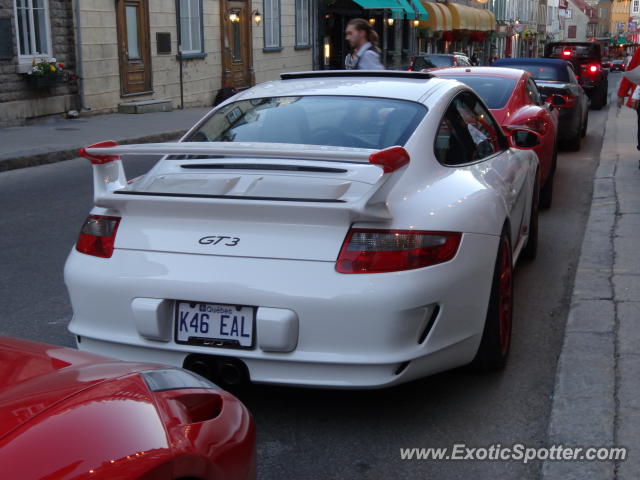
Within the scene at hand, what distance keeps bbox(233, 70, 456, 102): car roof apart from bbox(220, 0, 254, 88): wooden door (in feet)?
66.0

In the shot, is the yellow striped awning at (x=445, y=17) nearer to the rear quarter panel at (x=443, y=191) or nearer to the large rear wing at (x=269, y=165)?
the rear quarter panel at (x=443, y=191)

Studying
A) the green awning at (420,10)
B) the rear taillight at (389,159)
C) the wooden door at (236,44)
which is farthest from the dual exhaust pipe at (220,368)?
the green awning at (420,10)

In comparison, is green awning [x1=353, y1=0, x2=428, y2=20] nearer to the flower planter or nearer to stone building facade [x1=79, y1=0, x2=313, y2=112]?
stone building facade [x1=79, y1=0, x2=313, y2=112]

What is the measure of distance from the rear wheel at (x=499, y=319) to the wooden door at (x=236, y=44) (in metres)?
21.2

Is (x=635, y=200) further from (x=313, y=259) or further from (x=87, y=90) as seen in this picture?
(x=87, y=90)

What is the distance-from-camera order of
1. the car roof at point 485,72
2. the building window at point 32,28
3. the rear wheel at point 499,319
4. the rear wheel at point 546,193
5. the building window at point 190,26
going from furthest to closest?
the building window at point 190,26 → the building window at point 32,28 → the car roof at point 485,72 → the rear wheel at point 546,193 → the rear wheel at point 499,319

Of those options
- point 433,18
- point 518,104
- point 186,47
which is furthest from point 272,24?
point 518,104

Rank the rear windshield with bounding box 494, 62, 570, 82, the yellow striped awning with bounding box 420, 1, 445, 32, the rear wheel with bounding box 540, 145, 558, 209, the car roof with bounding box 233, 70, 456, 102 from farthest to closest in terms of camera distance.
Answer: the yellow striped awning with bounding box 420, 1, 445, 32, the rear windshield with bounding box 494, 62, 570, 82, the rear wheel with bounding box 540, 145, 558, 209, the car roof with bounding box 233, 70, 456, 102

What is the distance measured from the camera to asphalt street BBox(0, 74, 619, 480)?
3381 millimetres

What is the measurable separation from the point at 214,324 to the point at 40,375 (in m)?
1.22

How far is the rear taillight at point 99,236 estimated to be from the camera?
144 inches

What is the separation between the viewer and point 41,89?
16.9 meters

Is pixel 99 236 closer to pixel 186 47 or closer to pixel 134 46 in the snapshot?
pixel 134 46

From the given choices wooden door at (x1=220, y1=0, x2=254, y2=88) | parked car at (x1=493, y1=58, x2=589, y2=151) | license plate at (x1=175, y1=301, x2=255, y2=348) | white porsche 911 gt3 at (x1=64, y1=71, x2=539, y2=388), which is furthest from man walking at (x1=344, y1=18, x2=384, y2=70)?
wooden door at (x1=220, y1=0, x2=254, y2=88)
